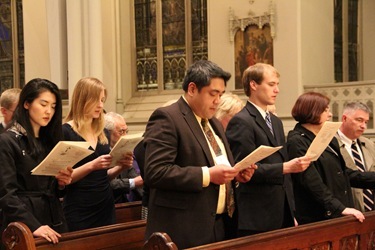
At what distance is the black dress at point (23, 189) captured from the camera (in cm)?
301

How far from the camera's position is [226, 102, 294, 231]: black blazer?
3.44m

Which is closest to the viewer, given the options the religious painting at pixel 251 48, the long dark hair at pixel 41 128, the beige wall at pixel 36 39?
the long dark hair at pixel 41 128

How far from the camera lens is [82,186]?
12.3ft

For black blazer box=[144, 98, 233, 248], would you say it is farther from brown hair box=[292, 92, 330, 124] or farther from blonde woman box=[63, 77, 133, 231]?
brown hair box=[292, 92, 330, 124]

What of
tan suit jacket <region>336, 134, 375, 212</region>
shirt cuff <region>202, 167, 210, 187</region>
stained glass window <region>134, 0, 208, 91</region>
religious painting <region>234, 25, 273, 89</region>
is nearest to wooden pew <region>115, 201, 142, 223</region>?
tan suit jacket <region>336, 134, 375, 212</region>

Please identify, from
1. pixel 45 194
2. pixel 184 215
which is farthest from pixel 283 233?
pixel 45 194

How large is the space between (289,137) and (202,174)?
1360mm

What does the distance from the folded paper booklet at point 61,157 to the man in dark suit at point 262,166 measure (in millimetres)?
932

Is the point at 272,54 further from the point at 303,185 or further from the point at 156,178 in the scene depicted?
the point at 156,178

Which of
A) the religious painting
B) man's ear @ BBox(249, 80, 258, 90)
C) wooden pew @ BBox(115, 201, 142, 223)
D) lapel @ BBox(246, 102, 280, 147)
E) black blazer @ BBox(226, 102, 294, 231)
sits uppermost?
the religious painting

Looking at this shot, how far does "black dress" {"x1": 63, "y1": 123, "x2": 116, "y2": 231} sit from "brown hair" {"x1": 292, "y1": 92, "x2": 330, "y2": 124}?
1.31 m

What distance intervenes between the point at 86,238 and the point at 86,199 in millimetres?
413

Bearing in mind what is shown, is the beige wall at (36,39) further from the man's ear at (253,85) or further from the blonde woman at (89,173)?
the man's ear at (253,85)

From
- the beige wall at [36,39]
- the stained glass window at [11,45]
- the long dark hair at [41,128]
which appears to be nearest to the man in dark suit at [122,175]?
the long dark hair at [41,128]
